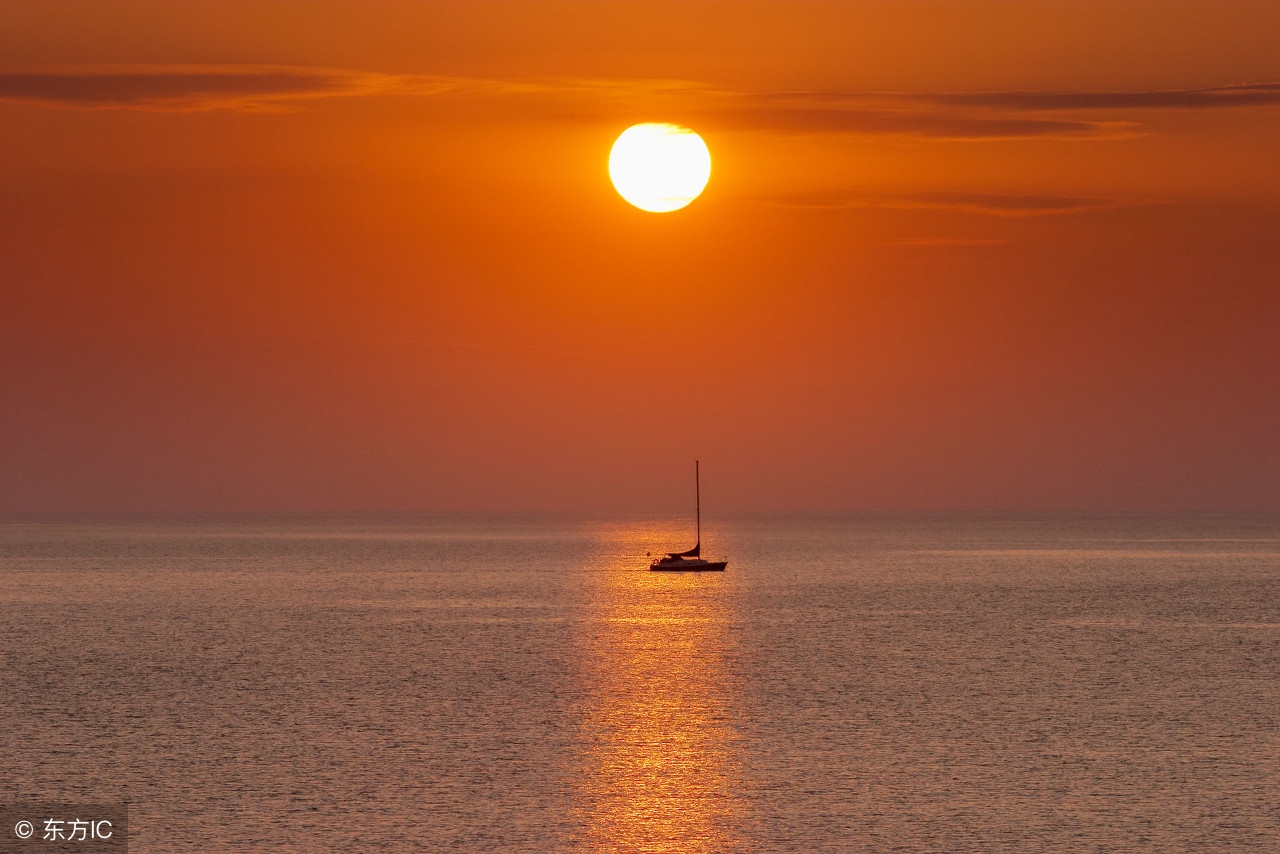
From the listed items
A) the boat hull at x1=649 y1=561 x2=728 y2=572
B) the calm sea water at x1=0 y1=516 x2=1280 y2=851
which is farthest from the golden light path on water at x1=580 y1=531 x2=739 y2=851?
the boat hull at x1=649 y1=561 x2=728 y2=572

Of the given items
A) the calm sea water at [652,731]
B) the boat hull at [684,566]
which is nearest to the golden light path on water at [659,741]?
the calm sea water at [652,731]

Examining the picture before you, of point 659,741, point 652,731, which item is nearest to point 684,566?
point 652,731

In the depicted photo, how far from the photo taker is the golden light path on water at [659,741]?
51625mm

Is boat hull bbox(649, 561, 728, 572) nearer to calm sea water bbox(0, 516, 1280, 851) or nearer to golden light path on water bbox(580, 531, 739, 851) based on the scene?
calm sea water bbox(0, 516, 1280, 851)

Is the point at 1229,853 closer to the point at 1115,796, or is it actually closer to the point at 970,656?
the point at 1115,796

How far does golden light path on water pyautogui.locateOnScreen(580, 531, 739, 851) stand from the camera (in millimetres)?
51625

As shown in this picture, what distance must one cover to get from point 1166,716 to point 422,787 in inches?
1566

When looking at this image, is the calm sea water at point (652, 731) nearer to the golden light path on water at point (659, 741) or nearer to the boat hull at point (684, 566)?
the golden light path on water at point (659, 741)

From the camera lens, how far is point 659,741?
2680 inches

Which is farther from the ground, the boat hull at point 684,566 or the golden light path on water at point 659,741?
the boat hull at point 684,566

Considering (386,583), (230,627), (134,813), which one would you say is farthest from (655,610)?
(134,813)

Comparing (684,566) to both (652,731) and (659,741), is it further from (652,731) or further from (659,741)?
(659,741)

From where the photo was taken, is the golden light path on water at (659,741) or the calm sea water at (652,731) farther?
the calm sea water at (652,731)

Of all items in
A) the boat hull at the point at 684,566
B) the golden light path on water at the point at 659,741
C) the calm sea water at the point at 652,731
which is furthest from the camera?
the boat hull at the point at 684,566
